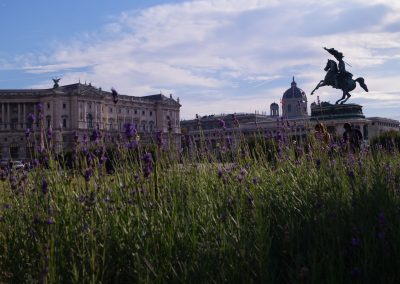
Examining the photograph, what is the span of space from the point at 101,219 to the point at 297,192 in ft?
7.25

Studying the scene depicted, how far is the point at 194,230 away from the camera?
415cm

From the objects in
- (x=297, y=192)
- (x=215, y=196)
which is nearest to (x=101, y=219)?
(x=215, y=196)

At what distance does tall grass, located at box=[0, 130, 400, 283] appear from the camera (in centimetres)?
364

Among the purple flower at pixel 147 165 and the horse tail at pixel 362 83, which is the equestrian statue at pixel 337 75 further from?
the purple flower at pixel 147 165

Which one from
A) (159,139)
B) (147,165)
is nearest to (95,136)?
(159,139)

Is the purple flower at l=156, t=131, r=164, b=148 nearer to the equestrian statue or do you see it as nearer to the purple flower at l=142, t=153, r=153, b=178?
the purple flower at l=142, t=153, r=153, b=178

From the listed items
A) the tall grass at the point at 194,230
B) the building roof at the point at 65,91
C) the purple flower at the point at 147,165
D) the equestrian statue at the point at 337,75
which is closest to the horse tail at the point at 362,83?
the equestrian statue at the point at 337,75

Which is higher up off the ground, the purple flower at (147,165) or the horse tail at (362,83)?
the horse tail at (362,83)

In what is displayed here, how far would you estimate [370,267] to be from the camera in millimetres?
3572

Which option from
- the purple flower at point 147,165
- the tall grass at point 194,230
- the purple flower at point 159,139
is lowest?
the tall grass at point 194,230

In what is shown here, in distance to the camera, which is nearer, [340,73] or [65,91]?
[340,73]

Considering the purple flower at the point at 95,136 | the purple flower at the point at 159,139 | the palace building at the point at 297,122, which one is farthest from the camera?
the palace building at the point at 297,122

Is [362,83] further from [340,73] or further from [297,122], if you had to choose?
[297,122]

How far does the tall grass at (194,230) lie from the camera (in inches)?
143
